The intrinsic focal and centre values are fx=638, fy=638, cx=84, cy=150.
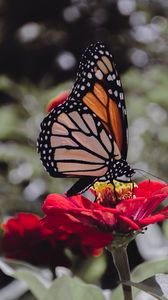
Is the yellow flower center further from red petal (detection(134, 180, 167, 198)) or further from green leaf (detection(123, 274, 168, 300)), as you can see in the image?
green leaf (detection(123, 274, 168, 300))

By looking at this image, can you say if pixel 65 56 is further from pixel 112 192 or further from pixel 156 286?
pixel 156 286

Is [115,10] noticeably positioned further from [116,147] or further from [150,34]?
[116,147]

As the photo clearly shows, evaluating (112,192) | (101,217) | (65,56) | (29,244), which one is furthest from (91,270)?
(65,56)

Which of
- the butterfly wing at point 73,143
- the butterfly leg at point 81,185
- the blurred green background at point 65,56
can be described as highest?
the blurred green background at point 65,56

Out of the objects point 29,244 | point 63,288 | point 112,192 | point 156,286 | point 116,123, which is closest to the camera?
point 156,286

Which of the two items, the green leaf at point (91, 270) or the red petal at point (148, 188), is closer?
the red petal at point (148, 188)

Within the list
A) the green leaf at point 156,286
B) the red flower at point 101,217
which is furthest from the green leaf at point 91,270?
the green leaf at point 156,286

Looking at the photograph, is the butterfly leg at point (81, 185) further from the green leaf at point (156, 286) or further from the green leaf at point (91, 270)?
the green leaf at point (91, 270)
